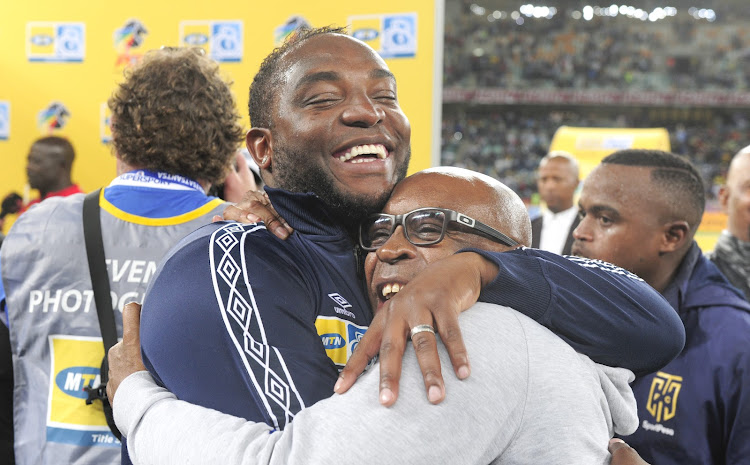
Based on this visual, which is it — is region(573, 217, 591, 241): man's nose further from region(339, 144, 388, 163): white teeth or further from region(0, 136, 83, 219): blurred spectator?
region(0, 136, 83, 219): blurred spectator

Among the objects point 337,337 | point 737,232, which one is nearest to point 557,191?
point 737,232

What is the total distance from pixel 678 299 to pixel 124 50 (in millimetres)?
3243

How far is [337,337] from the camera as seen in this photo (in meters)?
1.38

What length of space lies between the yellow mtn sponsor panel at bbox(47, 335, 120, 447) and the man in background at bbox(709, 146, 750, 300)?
2812mm

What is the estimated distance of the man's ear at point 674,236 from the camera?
103 inches

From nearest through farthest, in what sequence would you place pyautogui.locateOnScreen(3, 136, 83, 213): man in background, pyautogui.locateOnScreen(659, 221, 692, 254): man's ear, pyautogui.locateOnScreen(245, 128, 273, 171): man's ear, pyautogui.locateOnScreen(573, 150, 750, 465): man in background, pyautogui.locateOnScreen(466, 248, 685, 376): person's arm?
pyautogui.locateOnScreen(466, 248, 685, 376): person's arm < pyautogui.locateOnScreen(245, 128, 273, 171): man's ear < pyautogui.locateOnScreen(573, 150, 750, 465): man in background < pyautogui.locateOnScreen(659, 221, 692, 254): man's ear < pyautogui.locateOnScreen(3, 136, 83, 213): man in background

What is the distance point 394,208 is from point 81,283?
3.57 ft

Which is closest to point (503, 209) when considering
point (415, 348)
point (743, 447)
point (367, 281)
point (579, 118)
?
point (367, 281)

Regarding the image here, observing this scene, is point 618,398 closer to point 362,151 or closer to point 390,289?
point 390,289

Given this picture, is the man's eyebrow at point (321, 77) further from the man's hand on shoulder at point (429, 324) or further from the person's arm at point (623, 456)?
the person's arm at point (623, 456)

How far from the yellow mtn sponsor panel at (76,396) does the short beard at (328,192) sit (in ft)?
2.90

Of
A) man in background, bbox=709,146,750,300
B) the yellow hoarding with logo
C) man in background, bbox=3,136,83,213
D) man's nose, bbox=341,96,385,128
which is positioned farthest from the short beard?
man in background, bbox=3,136,83,213

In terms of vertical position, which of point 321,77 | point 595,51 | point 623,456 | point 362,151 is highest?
point 595,51

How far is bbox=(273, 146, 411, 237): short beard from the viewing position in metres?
1.57
